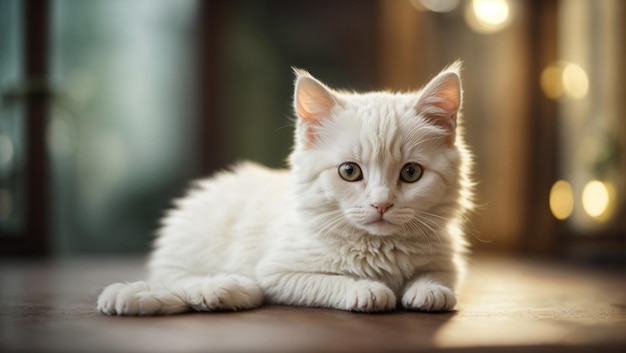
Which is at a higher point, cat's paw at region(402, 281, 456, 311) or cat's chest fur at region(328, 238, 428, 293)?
cat's chest fur at region(328, 238, 428, 293)

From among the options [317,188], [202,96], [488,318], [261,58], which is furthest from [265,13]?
[488,318]

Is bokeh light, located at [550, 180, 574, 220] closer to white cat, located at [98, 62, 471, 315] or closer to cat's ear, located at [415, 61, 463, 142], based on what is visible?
white cat, located at [98, 62, 471, 315]

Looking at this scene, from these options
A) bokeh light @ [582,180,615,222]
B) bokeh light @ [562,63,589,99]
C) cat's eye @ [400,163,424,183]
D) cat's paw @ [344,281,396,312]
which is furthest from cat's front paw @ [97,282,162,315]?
bokeh light @ [562,63,589,99]

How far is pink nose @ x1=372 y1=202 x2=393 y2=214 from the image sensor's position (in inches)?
61.5

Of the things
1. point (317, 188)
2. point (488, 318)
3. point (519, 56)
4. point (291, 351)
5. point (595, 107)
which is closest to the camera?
point (291, 351)

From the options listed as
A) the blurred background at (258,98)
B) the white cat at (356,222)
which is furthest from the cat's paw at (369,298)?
the blurred background at (258,98)

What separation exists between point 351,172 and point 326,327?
42 cm

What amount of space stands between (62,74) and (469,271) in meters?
2.81

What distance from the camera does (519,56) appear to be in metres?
4.29

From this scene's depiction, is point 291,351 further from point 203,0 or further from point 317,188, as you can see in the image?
point 203,0

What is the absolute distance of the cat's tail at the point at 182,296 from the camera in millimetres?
1526

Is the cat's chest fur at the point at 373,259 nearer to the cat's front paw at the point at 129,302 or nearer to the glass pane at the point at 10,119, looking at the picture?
the cat's front paw at the point at 129,302

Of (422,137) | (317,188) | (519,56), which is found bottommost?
(317,188)

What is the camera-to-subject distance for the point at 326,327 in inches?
55.6
